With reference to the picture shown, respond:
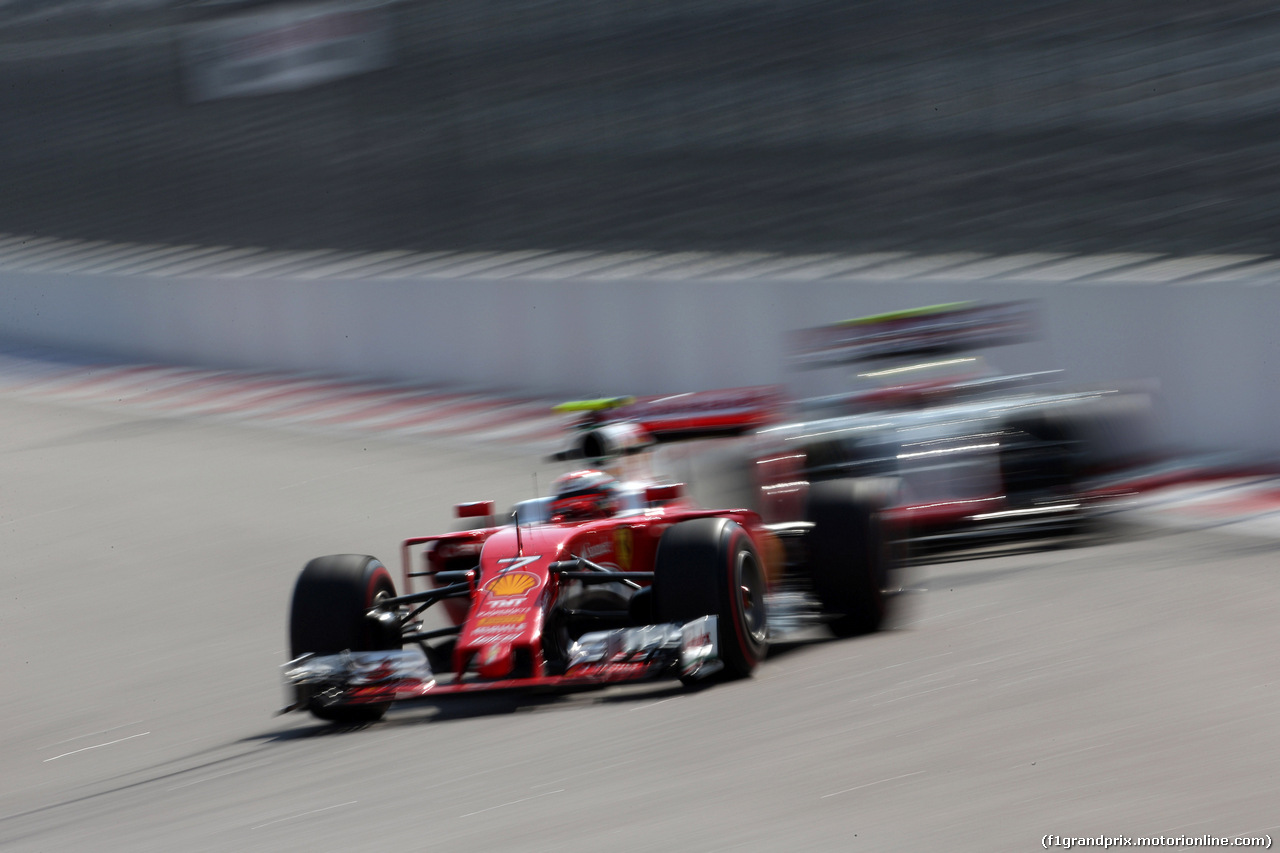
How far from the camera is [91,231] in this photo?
77.3 ft

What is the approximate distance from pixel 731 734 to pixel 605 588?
1276 millimetres

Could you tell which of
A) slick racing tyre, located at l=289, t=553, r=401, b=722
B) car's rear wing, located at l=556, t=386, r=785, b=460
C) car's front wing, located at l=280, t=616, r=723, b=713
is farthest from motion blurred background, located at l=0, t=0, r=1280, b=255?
slick racing tyre, located at l=289, t=553, r=401, b=722

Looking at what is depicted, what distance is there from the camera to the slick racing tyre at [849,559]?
6438 millimetres

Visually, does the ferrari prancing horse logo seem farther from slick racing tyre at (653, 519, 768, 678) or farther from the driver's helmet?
A: slick racing tyre at (653, 519, 768, 678)

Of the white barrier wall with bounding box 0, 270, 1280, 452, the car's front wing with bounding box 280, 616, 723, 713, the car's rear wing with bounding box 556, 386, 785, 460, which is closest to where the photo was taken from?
the car's front wing with bounding box 280, 616, 723, 713

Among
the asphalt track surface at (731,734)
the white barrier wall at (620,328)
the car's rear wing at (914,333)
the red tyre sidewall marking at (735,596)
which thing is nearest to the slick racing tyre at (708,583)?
the red tyre sidewall marking at (735,596)

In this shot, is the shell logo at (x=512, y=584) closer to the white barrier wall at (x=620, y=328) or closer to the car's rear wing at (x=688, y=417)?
the car's rear wing at (x=688, y=417)

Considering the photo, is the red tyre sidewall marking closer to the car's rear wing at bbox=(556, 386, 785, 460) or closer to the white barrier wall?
the car's rear wing at bbox=(556, 386, 785, 460)

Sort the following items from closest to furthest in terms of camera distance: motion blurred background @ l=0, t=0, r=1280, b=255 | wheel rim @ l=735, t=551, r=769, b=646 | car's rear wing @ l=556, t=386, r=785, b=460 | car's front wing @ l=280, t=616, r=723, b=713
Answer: car's front wing @ l=280, t=616, r=723, b=713
wheel rim @ l=735, t=551, r=769, b=646
car's rear wing @ l=556, t=386, r=785, b=460
motion blurred background @ l=0, t=0, r=1280, b=255

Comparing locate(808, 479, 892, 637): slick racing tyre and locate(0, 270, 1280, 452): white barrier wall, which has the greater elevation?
locate(0, 270, 1280, 452): white barrier wall

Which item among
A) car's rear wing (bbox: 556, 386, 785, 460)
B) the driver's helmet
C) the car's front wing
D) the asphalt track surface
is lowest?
the asphalt track surface

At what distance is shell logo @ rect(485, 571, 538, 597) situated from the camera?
570 cm

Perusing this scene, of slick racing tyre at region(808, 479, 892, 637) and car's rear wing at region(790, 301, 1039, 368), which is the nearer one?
slick racing tyre at region(808, 479, 892, 637)

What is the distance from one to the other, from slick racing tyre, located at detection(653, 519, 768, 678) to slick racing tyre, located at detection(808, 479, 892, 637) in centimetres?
80
